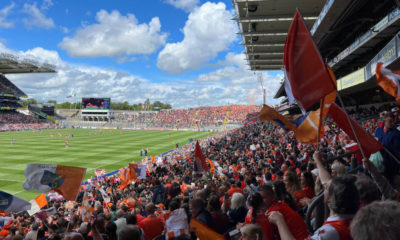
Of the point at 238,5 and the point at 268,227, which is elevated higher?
the point at 238,5

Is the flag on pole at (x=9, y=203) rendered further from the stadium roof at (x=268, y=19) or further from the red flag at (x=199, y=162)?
the stadium roof at (x=268, y=19)

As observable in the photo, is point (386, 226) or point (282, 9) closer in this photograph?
point (386, 226)

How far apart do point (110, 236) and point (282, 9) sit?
21.2 meters

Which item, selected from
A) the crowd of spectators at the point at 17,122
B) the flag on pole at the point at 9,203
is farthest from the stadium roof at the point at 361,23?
the crowd of spectators at the point at 17,122

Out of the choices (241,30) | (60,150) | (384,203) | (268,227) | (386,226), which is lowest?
(60,150)

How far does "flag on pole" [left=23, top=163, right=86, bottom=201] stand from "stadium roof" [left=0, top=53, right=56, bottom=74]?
288 ft

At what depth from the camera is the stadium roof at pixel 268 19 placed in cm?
1961

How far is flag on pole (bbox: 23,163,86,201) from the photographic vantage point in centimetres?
660

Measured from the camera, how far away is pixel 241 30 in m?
24.1

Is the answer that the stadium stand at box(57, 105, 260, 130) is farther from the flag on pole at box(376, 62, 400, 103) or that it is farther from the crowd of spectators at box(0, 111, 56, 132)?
the flag on pole at box(376, 62, 400, 103)

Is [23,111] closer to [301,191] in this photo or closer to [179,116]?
[179,116]

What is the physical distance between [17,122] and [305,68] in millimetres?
103175

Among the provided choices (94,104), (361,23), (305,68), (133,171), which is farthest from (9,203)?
(94,104)

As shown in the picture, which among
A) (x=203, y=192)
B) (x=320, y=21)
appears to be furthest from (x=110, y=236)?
(x=320, y=21)
